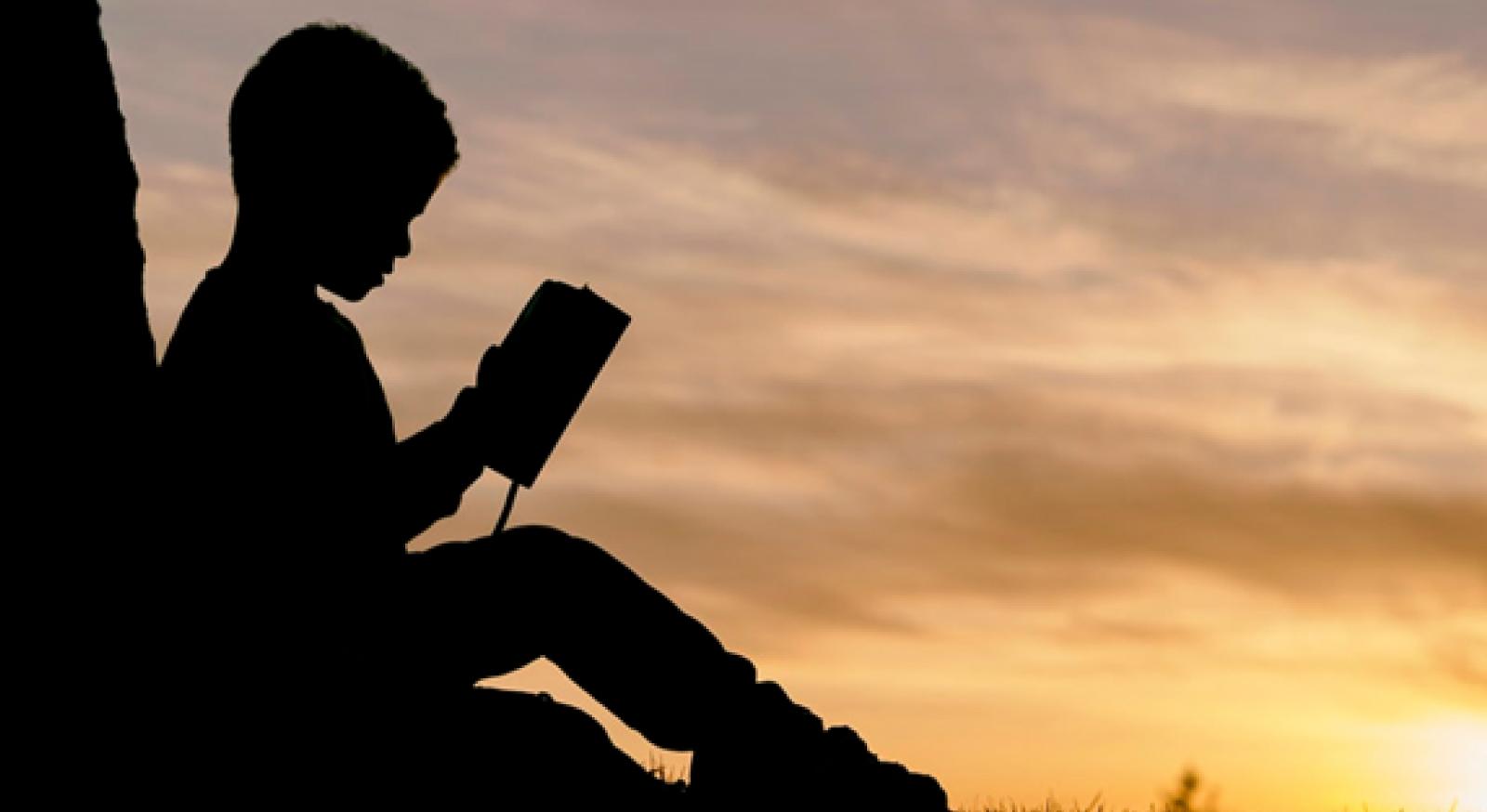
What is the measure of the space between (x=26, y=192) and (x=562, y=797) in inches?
88.9

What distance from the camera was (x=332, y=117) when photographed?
507 cm

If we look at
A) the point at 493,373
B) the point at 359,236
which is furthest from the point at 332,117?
the point at 493,373

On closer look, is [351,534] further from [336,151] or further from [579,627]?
[336,151]

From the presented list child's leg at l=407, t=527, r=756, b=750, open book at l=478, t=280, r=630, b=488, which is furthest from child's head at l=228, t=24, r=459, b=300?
child's leg at l=407, t=527, r=756, b=750

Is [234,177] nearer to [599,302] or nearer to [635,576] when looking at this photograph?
[599,302]

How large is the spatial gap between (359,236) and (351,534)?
0.82 metres

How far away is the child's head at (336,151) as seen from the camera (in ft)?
16.6

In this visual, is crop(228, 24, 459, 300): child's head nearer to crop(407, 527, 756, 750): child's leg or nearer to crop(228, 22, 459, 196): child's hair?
crop(228, 22, 459, 196): child's hair

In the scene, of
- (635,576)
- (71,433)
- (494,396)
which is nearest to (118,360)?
(71,433)

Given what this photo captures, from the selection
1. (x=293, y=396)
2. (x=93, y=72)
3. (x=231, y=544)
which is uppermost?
(x=93, y=72)

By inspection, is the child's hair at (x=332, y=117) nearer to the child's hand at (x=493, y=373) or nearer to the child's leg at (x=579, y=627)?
the child's hand at (x=493, y=373)

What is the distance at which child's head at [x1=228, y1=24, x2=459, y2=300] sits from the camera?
5.07 meters

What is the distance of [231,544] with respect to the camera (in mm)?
4766

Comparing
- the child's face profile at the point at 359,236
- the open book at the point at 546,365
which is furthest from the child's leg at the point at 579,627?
the child's face profile at the point at 359,236
